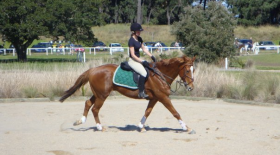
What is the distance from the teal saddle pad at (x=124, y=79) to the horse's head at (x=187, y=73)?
Answer: 1.15 meters

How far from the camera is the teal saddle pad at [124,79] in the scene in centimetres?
1042

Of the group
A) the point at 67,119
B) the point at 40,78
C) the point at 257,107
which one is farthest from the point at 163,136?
the point at 40,78

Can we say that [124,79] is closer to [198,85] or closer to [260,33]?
[198,85]

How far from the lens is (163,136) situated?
992 centimetres

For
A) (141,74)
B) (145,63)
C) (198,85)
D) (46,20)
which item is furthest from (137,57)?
(46,20)

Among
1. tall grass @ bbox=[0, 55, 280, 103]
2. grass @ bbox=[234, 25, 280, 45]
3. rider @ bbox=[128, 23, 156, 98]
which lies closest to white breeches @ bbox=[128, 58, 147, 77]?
rider @ bbox=[128, 23, 156, 98]

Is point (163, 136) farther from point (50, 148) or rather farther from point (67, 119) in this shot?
point (67, 119)

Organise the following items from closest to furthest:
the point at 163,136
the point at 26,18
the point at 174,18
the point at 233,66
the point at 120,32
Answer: the point at 163,136, the point at 233,66, the point at 26,18, the point at 120,32, the point at 174,18

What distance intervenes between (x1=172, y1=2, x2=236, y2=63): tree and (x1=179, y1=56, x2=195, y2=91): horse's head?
16.9 metres

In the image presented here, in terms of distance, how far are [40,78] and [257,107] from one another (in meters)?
8.51

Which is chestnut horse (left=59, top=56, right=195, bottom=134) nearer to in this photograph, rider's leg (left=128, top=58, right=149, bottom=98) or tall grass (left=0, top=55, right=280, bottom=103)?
rider's leg (left=128, top=58, right=149, bottom=98)

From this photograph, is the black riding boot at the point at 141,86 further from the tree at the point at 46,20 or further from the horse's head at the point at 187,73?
the tree at the point at 46,20

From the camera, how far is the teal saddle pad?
10422mm

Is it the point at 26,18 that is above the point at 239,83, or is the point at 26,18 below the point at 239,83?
above
